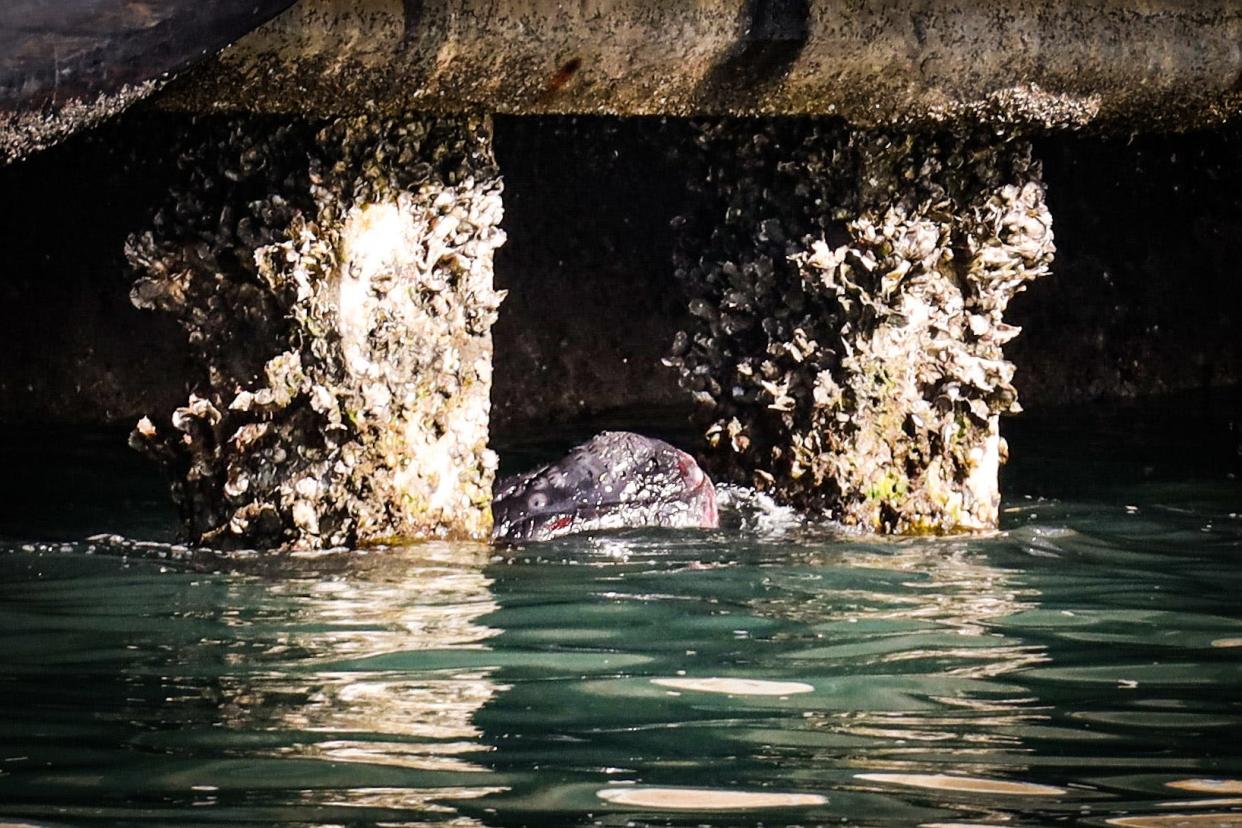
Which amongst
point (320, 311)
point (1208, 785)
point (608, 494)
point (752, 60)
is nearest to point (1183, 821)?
point (1208, 785)

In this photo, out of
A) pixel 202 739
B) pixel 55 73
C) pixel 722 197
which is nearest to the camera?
pixel 202 739

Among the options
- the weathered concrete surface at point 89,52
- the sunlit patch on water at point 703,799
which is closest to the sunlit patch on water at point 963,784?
the sunlit patch on water at point 703,799

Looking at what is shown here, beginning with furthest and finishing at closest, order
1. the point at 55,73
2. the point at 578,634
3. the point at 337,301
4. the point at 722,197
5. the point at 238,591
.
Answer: the point at 722,197
the point at 337,301
the point at 238,591
the point at 578,634
the point at 55,73

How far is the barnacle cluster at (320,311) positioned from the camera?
511 centimetres

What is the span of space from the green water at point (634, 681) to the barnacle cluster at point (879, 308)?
0.71ft

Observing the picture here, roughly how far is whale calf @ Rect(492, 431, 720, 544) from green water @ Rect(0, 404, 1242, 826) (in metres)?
0.19

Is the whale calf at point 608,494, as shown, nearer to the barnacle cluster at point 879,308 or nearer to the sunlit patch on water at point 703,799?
the barnacle cluster at point 879,308

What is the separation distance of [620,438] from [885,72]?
164 cm

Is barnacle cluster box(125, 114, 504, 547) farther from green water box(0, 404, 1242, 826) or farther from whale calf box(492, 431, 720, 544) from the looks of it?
whale calf box(492, 431, 720, 544)

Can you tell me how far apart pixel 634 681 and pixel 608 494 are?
7.72ft

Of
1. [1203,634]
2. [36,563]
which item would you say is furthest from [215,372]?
[1203,634]

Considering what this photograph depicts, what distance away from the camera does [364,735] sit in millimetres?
3348

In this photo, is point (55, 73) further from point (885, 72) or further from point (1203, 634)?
point (1203, 634)

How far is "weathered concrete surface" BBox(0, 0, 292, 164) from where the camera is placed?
141 inches
